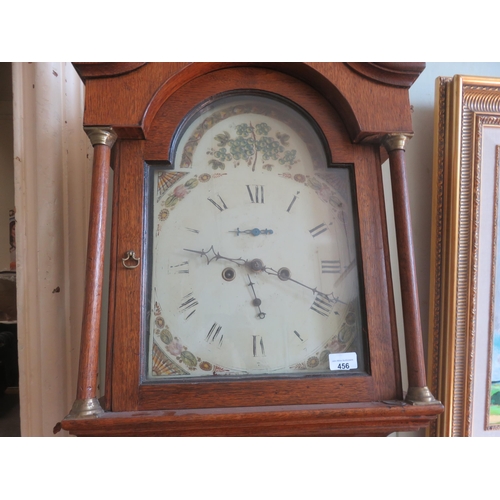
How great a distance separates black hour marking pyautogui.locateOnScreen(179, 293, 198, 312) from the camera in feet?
1.98

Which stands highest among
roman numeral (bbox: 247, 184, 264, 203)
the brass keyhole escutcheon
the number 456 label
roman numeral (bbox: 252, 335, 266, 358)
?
roman numeral (bbox: 247, 184, 264, 203)

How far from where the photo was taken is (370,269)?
24.2 inches

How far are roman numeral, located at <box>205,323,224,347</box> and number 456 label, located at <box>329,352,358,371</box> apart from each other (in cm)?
18

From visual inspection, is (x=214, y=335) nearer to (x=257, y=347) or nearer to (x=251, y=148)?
(x=257, y=347)

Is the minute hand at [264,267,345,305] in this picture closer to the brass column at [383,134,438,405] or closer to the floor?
the brass column at [383,134,438,405]

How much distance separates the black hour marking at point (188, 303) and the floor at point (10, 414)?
0.52m

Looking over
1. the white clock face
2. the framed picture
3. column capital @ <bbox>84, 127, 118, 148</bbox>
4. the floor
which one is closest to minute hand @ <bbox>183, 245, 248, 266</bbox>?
the white clock face

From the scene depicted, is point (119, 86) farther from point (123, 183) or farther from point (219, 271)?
point (219, 271)

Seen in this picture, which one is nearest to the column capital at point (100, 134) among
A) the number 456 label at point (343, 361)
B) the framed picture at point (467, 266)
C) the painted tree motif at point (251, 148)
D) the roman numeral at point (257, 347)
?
the painted tree motif at point (251, 148)

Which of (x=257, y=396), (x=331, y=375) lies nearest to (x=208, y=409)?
(x=257, y=396)

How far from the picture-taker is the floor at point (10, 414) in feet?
2.65

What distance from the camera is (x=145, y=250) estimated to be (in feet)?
1.95

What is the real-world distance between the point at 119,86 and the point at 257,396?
0.52 metres

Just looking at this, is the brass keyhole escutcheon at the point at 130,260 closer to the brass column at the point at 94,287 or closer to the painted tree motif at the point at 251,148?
the brass column at the point at 94,287
